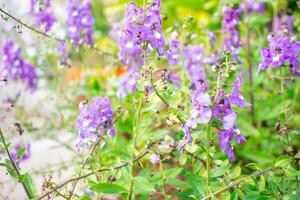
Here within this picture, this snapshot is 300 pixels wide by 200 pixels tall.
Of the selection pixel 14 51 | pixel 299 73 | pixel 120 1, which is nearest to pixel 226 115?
pixel 299 73

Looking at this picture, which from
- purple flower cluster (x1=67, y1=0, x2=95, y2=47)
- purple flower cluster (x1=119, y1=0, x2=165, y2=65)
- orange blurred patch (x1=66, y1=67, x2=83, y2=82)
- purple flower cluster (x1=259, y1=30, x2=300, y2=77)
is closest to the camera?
purple flower cluster (x1=119, y1=0, x2=165, y2=65)

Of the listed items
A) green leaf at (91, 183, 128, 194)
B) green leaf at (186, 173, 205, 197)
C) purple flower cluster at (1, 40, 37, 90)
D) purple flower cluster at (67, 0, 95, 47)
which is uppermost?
purple flower cluster at (67, 0, 95, 47)

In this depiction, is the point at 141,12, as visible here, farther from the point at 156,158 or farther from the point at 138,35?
the point at 156,158

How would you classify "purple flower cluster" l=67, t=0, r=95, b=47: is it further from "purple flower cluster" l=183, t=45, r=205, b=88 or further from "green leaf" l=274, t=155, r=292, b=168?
"green leaf" l=274, t=155, r=292, b=168

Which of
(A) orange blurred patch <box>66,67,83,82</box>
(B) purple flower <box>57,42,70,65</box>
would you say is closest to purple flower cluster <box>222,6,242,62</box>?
(B) purple flower <box>57,42,70,65</box>

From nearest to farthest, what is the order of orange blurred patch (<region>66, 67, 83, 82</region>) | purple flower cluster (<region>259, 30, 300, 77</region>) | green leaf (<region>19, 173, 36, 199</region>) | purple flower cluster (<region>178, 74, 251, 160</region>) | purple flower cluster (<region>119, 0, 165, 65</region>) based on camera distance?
purple flower cluster (<region>178, 74, 251, 160</region>), purple flower cluster (<region>119, 0, 165, 65</region>), green leaf (<region>19, 173, 36, 199</region>), purple flower cluster (<region>259, 30, 300, 77</region>), orange blurred patch (<region>66, 67, 83, 82</region>)

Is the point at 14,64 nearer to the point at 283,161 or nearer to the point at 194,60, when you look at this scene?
the point at 194,60

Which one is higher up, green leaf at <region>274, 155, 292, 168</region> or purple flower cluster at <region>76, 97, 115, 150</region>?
purple flower cluster at <region>76, 97, 115, 150</region>

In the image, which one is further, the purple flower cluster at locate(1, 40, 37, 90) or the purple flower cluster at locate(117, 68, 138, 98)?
the purple flower cluster at locate(1, 40, 37, 90)
